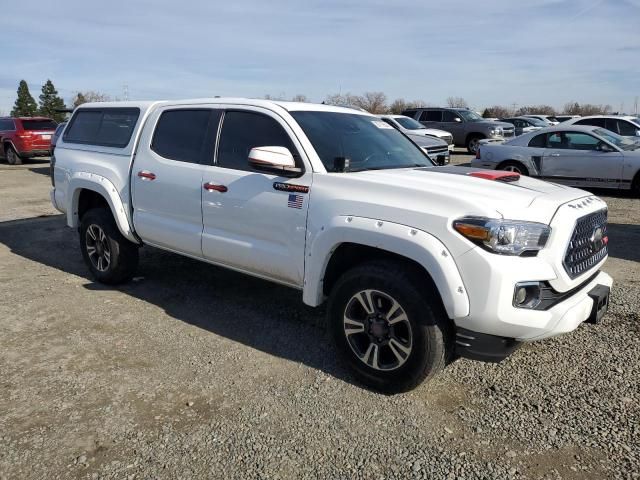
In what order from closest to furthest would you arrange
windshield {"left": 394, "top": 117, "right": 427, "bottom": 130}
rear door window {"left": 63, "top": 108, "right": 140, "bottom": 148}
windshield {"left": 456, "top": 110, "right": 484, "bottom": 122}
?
rear door window {"left": 63, "top": 108, "right": 140, "bottom": 148}, windshield {"left": 394, "top": 117, "right": 427, "bottom": 130}, windshield {"left": 456, "top": 110, "right": 484, "bottom": 122}

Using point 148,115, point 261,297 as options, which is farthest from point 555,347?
point 148,115

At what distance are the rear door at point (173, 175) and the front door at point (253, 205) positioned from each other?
134 mm

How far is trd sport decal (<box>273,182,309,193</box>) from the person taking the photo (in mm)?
3689

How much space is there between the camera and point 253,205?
3.98 metres

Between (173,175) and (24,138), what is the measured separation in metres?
16.6

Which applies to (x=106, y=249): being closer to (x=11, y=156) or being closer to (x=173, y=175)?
(x=173, y=175)

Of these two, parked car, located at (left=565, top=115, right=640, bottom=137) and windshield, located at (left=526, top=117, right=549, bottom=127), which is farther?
windshield, located at (left=526, top=117, right=549, bottom=127)

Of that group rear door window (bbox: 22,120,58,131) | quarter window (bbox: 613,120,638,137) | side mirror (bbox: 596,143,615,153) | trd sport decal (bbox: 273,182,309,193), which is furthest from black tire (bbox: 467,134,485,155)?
trd sport decal (bbox: 273,182,309,193)

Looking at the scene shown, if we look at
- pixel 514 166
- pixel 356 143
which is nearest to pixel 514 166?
pixel 514 166

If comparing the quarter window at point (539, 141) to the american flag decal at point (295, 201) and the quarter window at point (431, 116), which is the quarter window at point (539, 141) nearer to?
the american flag decal at point (295, 201)

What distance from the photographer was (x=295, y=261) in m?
3.79

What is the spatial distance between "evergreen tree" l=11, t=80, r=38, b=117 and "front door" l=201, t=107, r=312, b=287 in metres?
59.1

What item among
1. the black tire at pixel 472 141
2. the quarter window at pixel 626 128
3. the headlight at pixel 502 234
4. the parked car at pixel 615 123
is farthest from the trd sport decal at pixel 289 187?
the black tire at pixel 472 141

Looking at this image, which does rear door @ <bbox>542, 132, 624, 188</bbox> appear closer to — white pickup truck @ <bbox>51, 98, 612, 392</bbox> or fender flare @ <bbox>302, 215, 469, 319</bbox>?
white pickup truck @ <bbox>51, 98, 612, 392</bbox>
